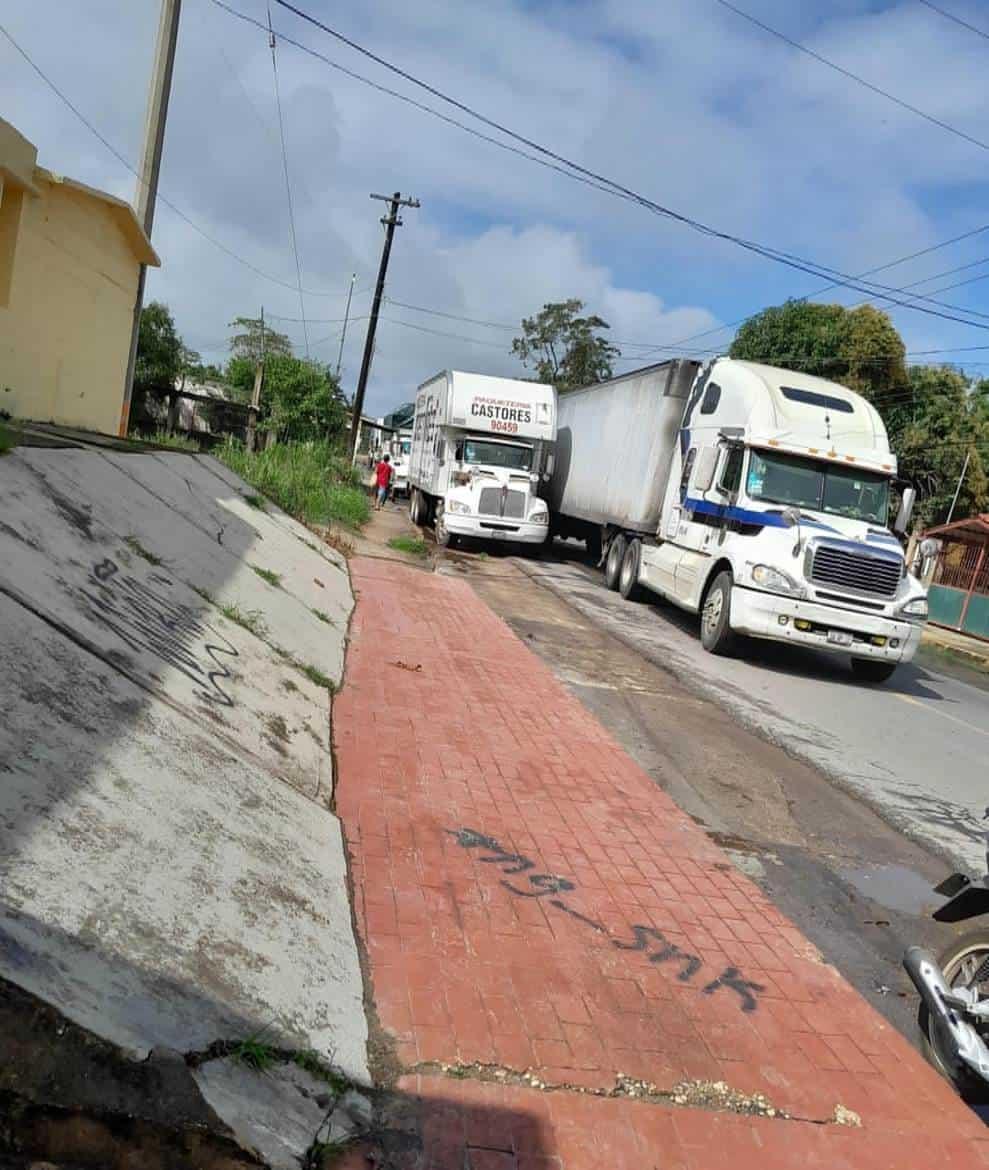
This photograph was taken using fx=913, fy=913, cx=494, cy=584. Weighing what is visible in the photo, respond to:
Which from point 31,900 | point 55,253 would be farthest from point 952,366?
point 31,900

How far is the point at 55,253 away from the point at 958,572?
79.2ft

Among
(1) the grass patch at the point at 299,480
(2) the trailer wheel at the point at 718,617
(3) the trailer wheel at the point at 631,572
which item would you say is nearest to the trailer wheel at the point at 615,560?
(3) the trailer wheel at the point at 631,572

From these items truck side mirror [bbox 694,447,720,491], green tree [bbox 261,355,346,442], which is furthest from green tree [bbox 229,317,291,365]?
truck side mirror [bbox 694,447,720,491]

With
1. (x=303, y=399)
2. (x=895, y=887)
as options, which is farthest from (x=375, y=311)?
(x=895, y=887)

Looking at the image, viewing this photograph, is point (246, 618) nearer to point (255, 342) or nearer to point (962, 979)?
point (962, 979)

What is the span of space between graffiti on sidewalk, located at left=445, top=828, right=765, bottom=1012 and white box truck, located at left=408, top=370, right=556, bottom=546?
1492cm

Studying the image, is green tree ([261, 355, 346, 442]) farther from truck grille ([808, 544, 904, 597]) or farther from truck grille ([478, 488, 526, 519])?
truck grille ([808, 544, 904, 597])

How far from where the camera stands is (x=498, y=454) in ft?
65.5

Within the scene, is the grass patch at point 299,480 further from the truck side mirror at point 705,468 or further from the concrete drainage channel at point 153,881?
the concrete drainage channel at point 153,881

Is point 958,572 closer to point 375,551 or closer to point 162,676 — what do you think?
point 375,551

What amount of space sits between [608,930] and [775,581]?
293 inches

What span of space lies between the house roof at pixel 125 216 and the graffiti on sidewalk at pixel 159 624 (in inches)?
337

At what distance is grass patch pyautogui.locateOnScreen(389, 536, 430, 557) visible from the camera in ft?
58.9

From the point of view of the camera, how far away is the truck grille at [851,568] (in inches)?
421
